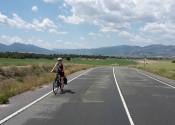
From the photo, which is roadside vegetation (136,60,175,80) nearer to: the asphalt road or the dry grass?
the dry grass

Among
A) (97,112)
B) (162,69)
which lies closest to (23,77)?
(97,112)

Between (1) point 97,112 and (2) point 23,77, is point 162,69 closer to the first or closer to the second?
(2) point 23,77

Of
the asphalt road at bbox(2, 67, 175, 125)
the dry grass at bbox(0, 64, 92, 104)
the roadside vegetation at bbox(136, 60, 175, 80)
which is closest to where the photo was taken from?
the asphalt road at bbox(2, 67, 175, 125)

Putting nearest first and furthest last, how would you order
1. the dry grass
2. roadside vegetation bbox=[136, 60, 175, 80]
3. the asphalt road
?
the asphalt road
the dry grass
roadside vegetation bbox=[136, 60, 175, 80]

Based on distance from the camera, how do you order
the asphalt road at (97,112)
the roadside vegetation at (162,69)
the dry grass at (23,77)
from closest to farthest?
the asphalt road at (97,112)
the dry grass at (23,77)
the roadside vegetation at (162,69)

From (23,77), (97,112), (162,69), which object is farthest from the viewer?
(162,69)

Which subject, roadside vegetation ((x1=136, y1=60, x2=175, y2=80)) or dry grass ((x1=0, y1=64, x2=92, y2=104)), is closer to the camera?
dry grass ((x1=0, y1=64, x2=92, y2=104))

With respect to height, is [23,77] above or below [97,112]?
below

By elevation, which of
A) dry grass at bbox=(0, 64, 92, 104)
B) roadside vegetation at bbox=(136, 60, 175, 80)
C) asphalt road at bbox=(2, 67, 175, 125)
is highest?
asphalt road at bbox=(2, 67, 175, 125)

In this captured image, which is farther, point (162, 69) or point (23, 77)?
point (162, 69)

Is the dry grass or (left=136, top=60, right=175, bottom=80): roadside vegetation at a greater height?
the dry grass

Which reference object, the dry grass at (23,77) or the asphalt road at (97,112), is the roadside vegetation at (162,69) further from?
the asphalt road at (97,112)

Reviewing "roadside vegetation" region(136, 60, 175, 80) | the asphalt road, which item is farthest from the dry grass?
"roadside vegetation" region(136, 60, 175, 80)

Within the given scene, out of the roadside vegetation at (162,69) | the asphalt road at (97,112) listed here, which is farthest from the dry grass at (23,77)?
the roadside vegetation at (162,69)
